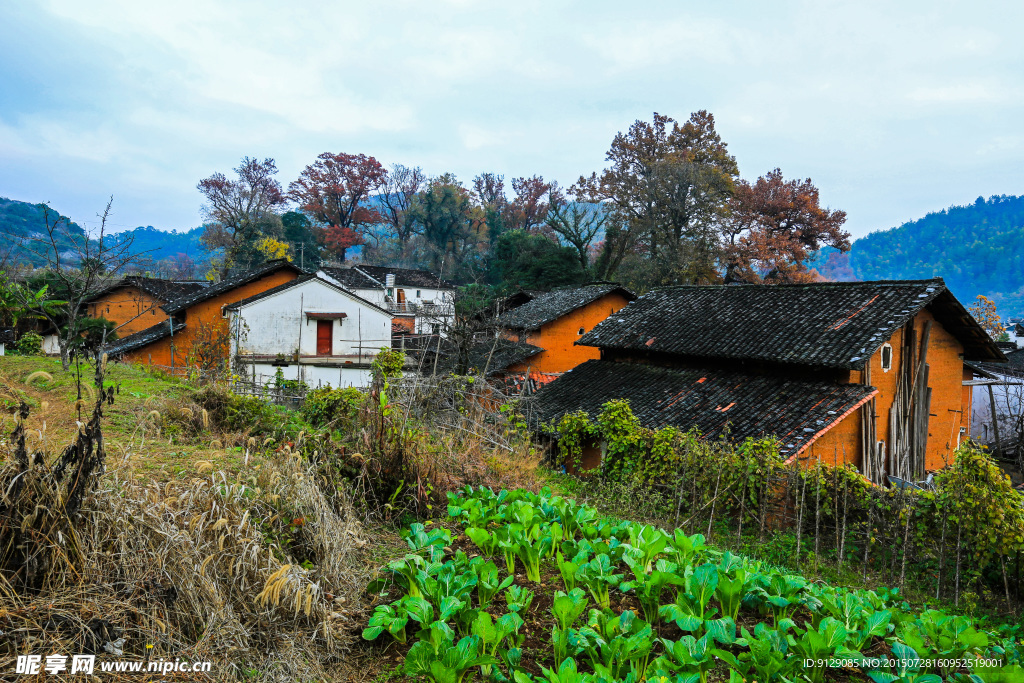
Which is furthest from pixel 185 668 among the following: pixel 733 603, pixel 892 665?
pixel 892 665

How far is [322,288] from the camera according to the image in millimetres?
22984

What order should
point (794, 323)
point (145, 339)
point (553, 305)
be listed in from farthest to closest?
point (553, 305), point (145, 339), point (794, 323)

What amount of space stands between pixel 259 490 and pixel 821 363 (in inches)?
470

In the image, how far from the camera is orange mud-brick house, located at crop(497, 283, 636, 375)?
27578 millimetres

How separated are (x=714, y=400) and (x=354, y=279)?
29662 mm

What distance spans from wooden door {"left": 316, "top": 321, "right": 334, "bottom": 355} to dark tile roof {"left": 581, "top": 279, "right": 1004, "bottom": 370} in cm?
1122

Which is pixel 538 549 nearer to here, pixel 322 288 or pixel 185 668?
pixel 185 668

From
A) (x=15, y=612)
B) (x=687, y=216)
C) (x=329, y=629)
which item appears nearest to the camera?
(x=15, y=612)

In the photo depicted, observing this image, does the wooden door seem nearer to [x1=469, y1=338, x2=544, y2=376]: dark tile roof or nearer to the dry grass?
[x1=469, y1=338, x2=544, y2=376]: dark tile roof

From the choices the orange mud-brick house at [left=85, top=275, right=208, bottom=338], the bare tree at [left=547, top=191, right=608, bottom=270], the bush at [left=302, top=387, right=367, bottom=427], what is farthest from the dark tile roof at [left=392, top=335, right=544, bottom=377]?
the orange mud-brick house at [left=85, top=275, right=208, bottom=338]

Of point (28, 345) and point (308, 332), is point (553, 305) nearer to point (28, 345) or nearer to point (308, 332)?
point (308, 332)

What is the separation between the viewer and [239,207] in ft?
148

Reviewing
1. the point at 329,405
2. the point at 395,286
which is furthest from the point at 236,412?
the point at 395,286

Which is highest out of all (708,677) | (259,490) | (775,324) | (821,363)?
(775,324)
